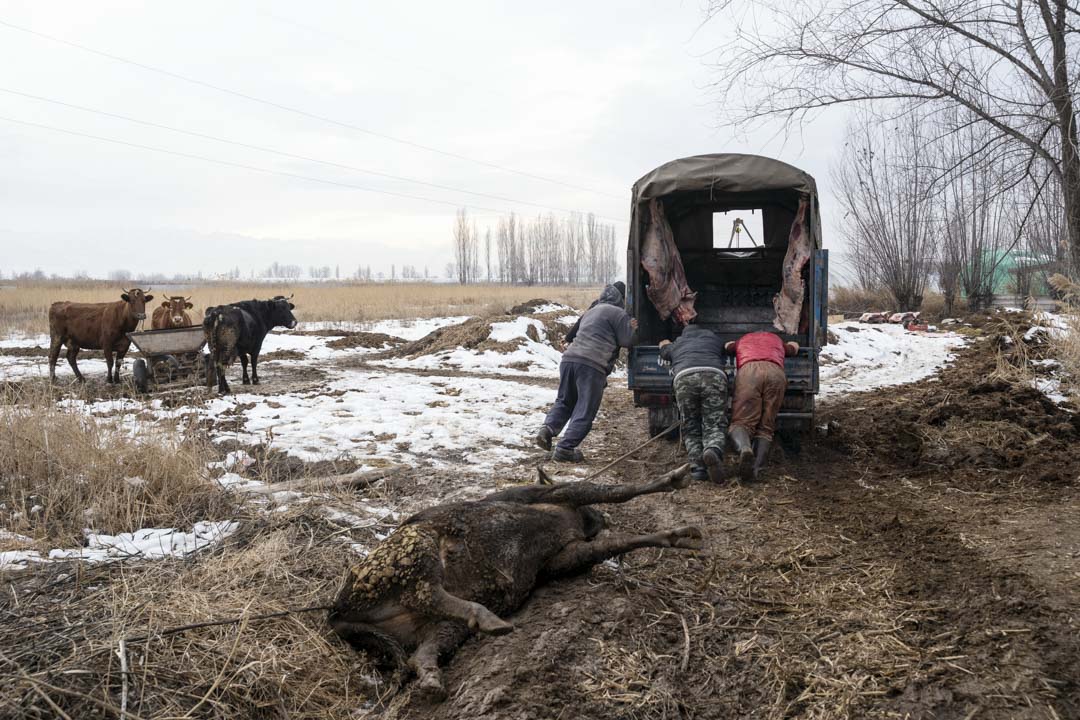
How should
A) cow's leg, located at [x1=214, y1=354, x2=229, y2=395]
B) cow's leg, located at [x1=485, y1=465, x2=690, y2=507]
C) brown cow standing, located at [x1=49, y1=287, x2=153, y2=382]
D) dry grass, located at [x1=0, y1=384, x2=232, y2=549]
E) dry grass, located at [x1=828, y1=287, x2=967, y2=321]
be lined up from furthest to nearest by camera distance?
dry grass, located at [x1=828, y1=287, x2=967, y2=321] → brown cow standing, located at [x1=49, y1=287, x2=153, y2=382] → cow's leg, located at [x1=214, y1=354, x2=229, y2=395] → dry grass, located at [x1=0, y1=384, x2=232, y2=549] → cow's leg, located at [x1=485, y1=465, x2=690, y2=507]

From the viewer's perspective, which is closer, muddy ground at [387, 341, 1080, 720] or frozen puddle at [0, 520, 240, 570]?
muddy ground at [387, 341, 1080, 720]

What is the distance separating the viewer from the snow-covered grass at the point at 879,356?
493 inches

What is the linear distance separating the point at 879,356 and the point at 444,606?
53.1ft

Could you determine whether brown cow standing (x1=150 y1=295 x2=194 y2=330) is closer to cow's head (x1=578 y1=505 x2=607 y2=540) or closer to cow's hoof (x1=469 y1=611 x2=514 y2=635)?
cow's head (x1=578 y1=505 x2=607 y2=540)

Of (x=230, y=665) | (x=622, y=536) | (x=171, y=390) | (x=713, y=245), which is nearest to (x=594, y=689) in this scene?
(x=622, y=536)

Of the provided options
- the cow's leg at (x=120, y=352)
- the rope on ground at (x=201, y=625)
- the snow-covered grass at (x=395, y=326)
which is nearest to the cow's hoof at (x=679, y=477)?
the rope on ground at (x=201, y=625)

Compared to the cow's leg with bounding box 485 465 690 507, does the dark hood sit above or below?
above

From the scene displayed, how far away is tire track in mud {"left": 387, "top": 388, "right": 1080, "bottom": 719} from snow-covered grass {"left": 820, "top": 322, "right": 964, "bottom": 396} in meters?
7.33

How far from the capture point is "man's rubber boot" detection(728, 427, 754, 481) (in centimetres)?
581

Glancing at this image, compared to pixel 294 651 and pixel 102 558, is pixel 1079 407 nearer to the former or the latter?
pixel 294 651

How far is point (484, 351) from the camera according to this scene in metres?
15.4

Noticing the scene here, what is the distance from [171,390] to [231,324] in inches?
52.9

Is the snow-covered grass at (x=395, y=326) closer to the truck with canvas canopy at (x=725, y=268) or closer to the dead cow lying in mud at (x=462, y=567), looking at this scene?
the truck with canvas canopy at (x=725, y=268)

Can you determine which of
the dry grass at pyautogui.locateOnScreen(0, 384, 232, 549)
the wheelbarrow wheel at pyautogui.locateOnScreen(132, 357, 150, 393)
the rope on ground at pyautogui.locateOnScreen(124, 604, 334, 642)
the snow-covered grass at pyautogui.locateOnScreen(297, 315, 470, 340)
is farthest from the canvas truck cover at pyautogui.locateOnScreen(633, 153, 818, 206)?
the snow-covered grass at pyautogui.locateOnScreen(297, 315, 470, 340)
